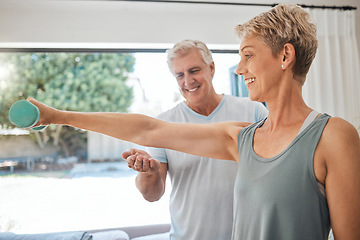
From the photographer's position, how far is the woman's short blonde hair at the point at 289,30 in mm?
891

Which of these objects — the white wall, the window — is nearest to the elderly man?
the white wall

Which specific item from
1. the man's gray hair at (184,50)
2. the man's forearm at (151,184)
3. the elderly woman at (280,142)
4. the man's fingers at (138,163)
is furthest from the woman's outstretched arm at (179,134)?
→ the man's gray hair at (184,50)

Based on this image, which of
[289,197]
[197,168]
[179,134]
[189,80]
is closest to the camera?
[289,197]

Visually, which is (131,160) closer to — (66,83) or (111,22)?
(111,22)

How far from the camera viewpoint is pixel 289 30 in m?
0.89

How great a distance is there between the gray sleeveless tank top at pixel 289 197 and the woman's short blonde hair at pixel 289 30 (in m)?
0.20

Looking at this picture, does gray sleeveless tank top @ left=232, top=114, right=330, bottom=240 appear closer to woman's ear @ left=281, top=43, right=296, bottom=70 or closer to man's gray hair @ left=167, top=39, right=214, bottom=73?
woman's ear @ left=281, top=43, right=296, bottom=70

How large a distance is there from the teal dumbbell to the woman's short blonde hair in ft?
2.20

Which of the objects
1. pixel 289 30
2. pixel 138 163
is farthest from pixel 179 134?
pixel 289 30

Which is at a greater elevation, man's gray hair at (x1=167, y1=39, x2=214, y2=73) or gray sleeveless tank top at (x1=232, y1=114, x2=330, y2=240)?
man's gray hair at (x1=167, y1=39, x2=214, y2=73)

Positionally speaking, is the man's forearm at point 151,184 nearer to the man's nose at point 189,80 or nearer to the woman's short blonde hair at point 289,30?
the man's nose at point 189,80

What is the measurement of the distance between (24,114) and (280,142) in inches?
28.4

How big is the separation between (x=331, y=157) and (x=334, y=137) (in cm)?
5

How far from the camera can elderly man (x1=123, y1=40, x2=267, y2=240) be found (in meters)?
1.46
